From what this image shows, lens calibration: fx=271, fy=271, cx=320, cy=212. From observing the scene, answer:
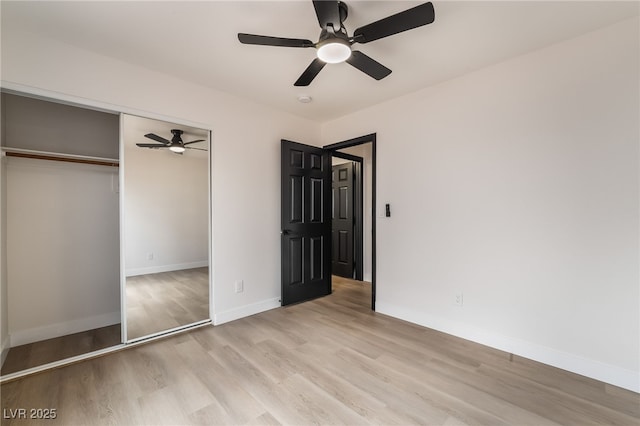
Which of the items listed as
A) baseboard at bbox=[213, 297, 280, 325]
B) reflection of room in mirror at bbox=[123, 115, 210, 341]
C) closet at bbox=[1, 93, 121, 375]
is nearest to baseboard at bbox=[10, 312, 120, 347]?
closet at bbox=[1, 93, 121, 375]

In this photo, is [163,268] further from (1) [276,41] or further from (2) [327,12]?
(2) [327,12]

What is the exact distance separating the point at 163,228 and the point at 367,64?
3634 mm

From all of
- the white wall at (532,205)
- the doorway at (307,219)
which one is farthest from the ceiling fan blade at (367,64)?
the doorway at (307,219)

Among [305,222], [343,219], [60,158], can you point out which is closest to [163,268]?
[60,158]

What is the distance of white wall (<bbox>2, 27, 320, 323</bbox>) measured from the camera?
2.08 metres

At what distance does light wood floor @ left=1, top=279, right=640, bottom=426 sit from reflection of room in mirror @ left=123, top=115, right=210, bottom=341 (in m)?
0.70

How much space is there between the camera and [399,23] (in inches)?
61.5

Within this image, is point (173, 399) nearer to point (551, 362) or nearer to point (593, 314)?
point (551, 362)

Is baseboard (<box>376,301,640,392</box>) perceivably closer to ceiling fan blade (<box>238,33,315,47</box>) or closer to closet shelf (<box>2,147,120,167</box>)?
ceiling fan blade (<box>238,33,315,47</box>)

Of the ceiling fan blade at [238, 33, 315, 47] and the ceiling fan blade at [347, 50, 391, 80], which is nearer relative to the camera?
the ceiling fan blade at [238, 33, 315, 47]

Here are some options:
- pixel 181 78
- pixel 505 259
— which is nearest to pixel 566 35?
pixel 505 259

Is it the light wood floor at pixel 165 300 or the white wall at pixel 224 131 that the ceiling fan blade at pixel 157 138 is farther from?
the light wood floor at pixel 165 300

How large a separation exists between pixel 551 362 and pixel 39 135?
490 cm

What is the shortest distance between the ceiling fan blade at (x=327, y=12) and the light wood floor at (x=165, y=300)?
3075mm
